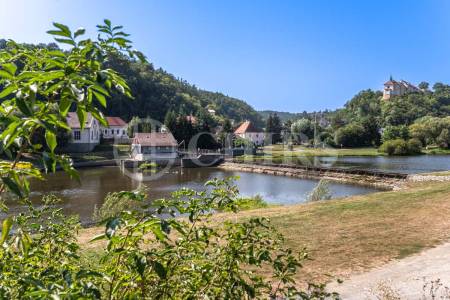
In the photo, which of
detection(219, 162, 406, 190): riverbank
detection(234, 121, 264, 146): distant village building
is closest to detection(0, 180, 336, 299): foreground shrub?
detection(219, 162, 406, 190): riverbank

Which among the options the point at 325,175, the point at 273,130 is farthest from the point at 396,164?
the point at 273,130

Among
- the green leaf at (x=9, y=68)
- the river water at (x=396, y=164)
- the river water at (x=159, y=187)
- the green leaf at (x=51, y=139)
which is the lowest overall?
the river water at (x=159, y=187)

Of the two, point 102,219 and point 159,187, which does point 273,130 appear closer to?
point 159,187

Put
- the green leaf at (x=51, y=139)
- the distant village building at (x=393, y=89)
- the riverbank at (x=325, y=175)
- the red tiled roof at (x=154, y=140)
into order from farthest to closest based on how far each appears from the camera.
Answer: the distant village building at (x=393, y=89), the red tiled roof at (x=154, y=140), the riverbank at (x=325, y=175), the green leaf at (x=51, y=139)

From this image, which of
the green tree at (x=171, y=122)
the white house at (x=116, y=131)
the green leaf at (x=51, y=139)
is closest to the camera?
the green leaf at (x=51, y=139)

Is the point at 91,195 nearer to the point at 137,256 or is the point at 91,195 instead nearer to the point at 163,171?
the point at 163,171

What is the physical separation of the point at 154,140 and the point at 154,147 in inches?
53.3

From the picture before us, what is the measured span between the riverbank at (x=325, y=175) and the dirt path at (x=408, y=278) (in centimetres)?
2506

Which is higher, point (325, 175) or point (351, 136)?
→ point (351, 136)

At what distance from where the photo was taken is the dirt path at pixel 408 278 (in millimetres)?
6484

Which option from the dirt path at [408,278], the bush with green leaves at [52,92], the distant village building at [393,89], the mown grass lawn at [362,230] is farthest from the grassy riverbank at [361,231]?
the distant village building at [393,89]

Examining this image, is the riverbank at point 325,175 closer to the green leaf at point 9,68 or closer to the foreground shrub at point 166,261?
the foreground shrub at point 166,261

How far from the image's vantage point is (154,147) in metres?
61.1

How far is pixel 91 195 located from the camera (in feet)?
101
